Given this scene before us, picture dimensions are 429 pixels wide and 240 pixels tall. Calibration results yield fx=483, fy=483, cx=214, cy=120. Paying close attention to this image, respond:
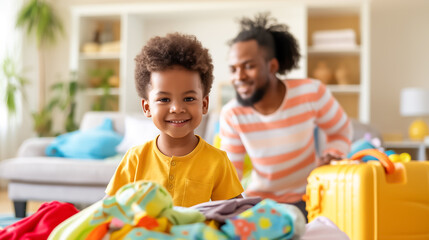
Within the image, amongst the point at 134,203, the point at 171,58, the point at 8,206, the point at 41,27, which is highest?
the point at 41,27

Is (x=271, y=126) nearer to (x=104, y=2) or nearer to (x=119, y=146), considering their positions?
(x=119, y=146)

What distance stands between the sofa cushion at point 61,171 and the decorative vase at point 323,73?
2052 mm

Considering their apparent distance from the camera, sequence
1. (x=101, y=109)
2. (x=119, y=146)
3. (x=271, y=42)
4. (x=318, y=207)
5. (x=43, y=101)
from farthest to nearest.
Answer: (x=43, y=101)
(x=101, y=109)
(x=119, y=146)
(x=271, y=42)
(x=318, y=207)

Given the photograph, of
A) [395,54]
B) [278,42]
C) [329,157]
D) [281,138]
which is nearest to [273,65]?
[278,42]

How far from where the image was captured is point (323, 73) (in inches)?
168

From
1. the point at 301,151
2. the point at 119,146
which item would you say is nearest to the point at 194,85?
the point at 301,151

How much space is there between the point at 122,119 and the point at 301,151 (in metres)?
2.20

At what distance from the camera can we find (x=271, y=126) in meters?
1.72

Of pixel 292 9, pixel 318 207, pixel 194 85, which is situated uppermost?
pixel 292 9

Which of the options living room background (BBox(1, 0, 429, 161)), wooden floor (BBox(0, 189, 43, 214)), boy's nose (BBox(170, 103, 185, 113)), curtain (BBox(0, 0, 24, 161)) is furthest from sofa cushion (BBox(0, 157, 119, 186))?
living room background (BBox(1, 0, 429, 161))

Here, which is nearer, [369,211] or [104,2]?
[369,211]

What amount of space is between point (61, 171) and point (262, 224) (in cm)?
253

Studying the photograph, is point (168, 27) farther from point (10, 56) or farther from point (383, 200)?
point (383, 200)

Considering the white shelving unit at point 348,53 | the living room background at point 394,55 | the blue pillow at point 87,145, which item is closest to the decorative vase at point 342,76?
the white shelving unit at point 348,53
